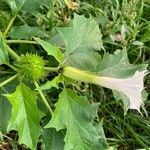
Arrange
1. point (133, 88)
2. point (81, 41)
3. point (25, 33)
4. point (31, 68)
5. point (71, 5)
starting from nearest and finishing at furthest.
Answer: point (133, 88) → point (31, 68) → point (81, 41) → point (25, 33) → point (71, 5)

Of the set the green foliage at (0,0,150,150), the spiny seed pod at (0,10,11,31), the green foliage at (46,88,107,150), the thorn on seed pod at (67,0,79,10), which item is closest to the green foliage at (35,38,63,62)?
the green foliage at (0,0,150,150)

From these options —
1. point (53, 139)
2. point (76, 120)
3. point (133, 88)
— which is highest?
point (133, 88)

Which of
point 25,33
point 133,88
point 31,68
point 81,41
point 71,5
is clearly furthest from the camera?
point 71,5

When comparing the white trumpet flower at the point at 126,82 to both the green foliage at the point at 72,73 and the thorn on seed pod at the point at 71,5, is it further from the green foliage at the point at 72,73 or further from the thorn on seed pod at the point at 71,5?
the thorn on seed pod at the point at 71,5

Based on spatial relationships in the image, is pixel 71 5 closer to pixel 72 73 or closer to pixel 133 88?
Answer: pixel 72 73

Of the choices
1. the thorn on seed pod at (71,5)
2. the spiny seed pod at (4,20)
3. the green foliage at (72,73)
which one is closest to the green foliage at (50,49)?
the green foliage at (72,73)

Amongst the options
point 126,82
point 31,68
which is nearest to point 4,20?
point 31,68
